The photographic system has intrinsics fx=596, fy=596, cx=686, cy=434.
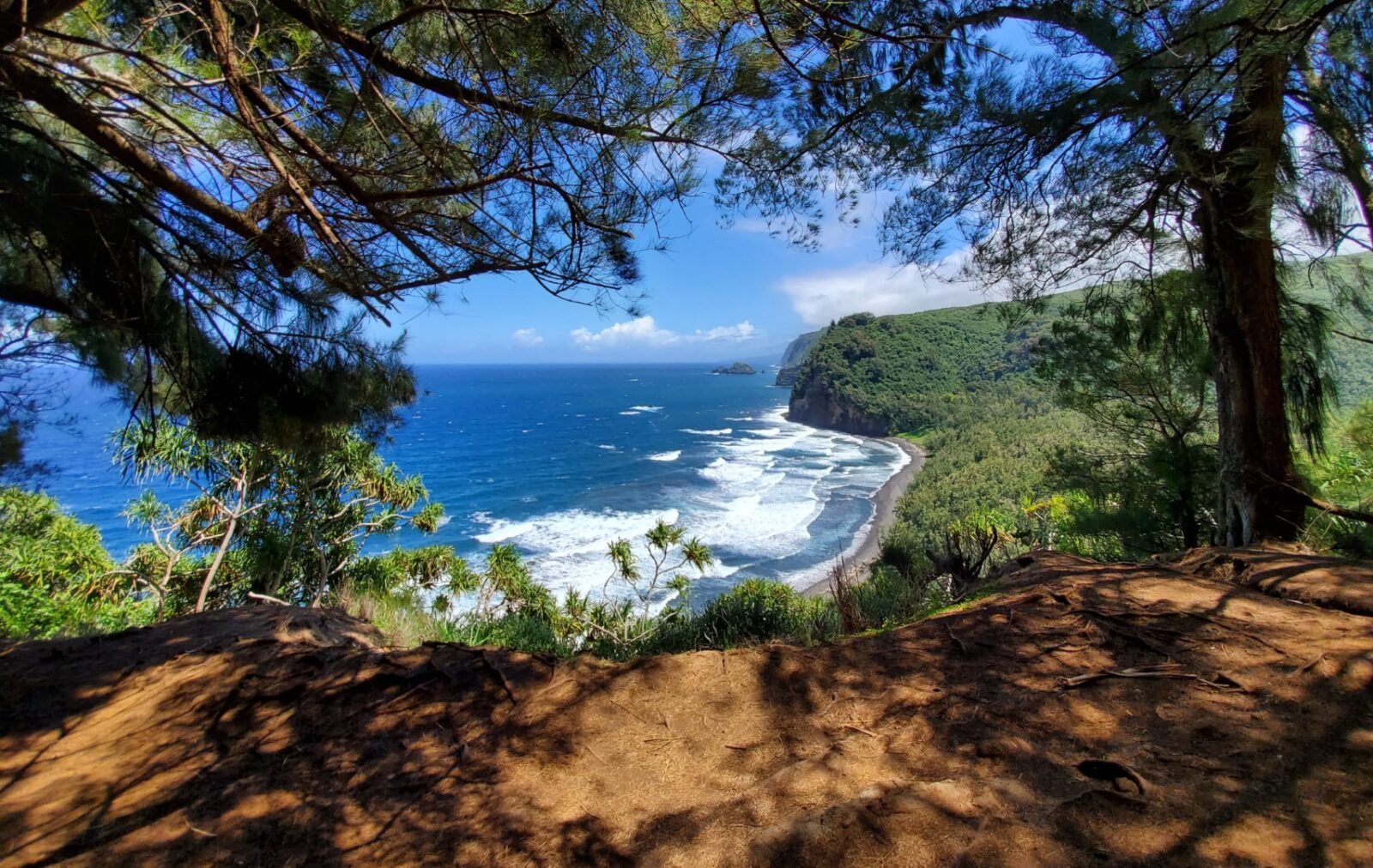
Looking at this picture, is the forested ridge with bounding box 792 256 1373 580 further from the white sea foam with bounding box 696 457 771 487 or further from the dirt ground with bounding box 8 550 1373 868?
the white sea foam with bounding box 696 457 771 487

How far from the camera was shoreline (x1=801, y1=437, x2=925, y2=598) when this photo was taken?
19.0m

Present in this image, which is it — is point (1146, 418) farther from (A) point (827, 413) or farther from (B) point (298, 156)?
(A) point (827, 413)

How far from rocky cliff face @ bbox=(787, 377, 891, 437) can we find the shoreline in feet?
23.9

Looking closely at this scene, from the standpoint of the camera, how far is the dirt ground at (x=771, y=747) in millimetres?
1356

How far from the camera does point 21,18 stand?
1.79 meters

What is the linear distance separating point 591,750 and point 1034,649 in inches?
65.1

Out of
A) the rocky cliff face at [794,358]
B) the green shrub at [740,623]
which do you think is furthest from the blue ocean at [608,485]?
the rocky cliff face at [794,358]

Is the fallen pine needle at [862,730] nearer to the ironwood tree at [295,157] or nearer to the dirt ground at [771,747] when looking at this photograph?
the dirt ground at [771,747]

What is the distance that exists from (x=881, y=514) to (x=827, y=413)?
31883 mm

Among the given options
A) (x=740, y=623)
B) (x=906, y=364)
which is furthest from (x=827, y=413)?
(x=740, y=623)

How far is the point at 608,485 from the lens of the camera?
34250 millimetres

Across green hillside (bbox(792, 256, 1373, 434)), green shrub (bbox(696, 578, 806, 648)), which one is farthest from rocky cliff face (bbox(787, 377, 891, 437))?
green shrub (bbox(696, 578, 806, 648))

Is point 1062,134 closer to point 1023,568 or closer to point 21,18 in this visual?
point 1023,568

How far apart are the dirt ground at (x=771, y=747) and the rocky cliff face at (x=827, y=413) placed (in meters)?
51.9
